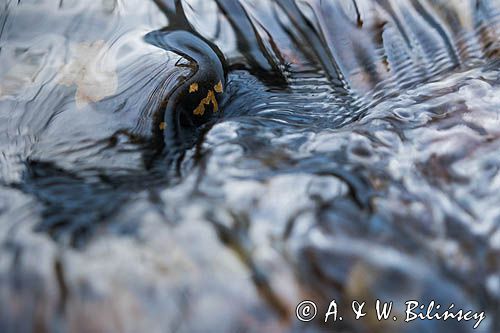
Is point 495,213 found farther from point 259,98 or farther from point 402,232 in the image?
point 259,98

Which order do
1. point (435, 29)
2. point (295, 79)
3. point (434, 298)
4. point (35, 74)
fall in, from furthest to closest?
point (435, 29) < point (295, 79) < point (35, 74) < point (434, 298)

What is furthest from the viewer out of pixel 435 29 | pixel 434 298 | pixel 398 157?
pixel 435 29

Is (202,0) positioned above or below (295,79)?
above

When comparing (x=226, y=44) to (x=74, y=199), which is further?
(x=226, y=44)

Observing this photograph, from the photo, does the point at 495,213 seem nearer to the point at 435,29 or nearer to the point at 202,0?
the point at 435,29

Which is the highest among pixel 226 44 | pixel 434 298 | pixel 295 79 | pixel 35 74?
pixel 35 74

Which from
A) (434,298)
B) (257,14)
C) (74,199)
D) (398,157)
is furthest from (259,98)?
(434,298)
